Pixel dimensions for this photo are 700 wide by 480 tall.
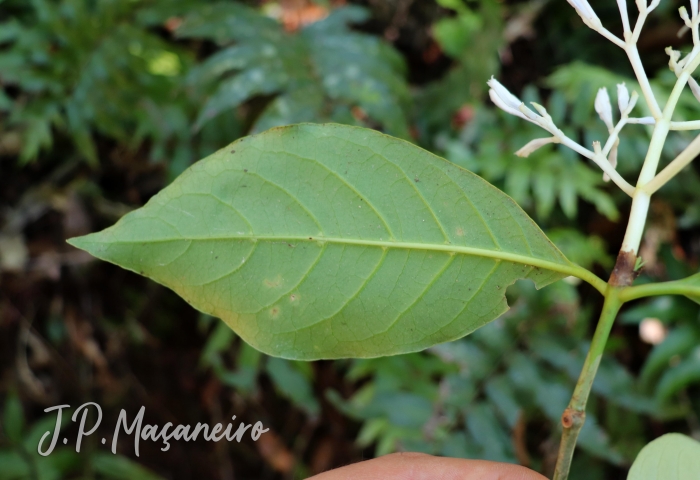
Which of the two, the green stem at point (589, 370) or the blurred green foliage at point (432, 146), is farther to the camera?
the blurred green foliage at point (432, 146)

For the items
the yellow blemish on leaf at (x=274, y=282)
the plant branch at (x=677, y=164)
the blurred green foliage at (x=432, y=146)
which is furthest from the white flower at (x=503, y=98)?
the blurred green foliage at (x=432, y=146)

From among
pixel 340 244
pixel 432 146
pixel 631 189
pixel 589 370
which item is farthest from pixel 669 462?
pixel 432 146

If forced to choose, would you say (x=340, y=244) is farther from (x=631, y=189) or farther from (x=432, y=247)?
(x=631, y=189)

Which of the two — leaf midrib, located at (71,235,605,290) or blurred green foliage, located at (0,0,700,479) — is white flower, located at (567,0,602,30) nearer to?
leaf midrib, located at (71,235,605,290)

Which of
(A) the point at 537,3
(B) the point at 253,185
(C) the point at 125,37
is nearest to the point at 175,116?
(C) the point at 125,37

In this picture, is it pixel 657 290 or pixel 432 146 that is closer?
pixel 657 290

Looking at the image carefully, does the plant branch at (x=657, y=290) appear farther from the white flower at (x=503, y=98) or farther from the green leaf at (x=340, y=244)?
the white flower at (x=503, y=98)

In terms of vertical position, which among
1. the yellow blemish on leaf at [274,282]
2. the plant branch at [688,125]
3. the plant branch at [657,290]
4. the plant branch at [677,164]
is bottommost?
the yellow blemish on leaf at [274,282]
